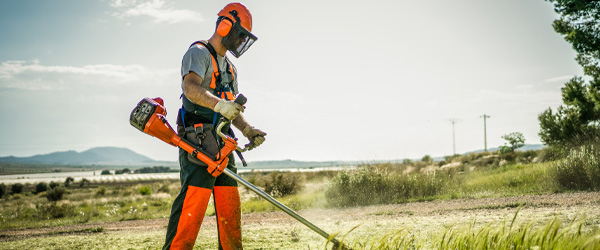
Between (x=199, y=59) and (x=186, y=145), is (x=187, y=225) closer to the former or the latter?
(x=186, y=145)

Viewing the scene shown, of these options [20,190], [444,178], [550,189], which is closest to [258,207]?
[444,178]

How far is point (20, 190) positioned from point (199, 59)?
5086 cm

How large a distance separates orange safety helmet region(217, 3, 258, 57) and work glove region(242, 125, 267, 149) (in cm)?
60

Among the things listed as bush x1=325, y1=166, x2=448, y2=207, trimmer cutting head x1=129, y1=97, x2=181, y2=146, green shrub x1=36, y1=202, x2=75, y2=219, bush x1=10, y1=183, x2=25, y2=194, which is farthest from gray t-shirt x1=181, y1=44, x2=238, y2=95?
bush x1=10, y1=183, x2=25, y2=194

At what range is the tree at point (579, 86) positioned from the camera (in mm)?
17547

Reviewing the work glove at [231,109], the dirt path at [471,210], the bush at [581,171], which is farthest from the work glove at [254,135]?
the bush at [581,171]

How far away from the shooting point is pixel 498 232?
2.71m

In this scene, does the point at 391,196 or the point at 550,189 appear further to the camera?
the point at 391,196

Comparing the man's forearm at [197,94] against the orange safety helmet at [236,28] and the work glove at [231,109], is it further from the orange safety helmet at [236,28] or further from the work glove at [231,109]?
the orange safety helmet at [236,28]

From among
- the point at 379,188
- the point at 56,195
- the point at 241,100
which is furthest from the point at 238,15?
the point at 56,195

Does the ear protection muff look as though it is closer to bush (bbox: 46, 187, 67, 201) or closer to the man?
the man

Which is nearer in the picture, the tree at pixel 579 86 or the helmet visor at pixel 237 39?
the helmet visor at pixel 237 39

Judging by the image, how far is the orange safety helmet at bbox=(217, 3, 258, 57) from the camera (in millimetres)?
3031

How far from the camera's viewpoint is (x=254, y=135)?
10.1 ft
